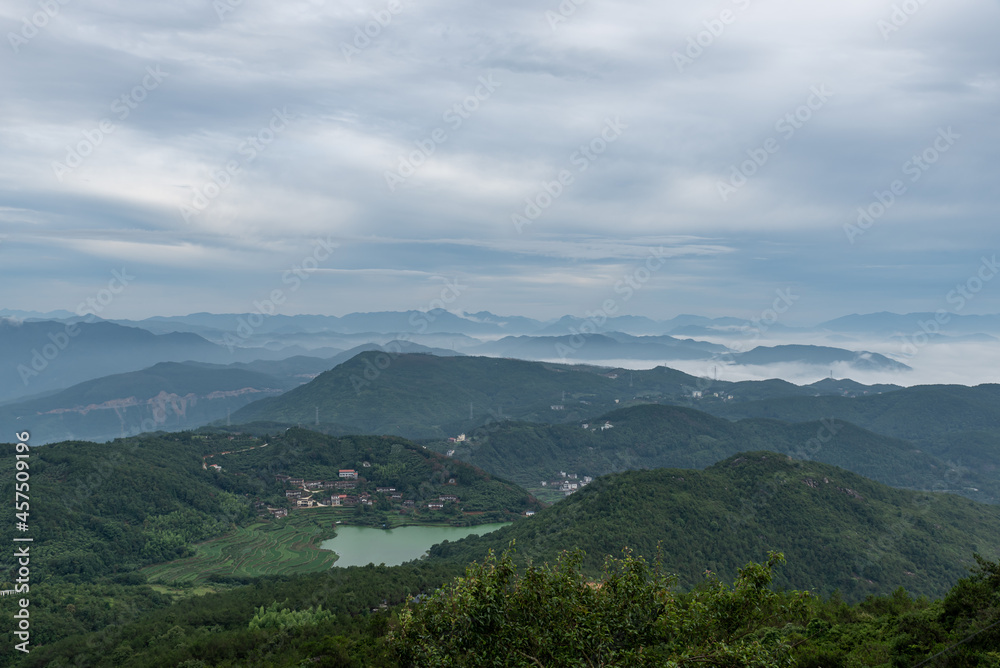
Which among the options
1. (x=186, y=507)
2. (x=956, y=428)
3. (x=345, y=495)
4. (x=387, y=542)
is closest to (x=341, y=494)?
(x=345, y=495)

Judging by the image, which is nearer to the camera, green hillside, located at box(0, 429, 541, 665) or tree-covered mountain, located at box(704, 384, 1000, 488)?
green hillside, located at box(0, 429, 541, 665)

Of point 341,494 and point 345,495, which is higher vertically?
point 341,494

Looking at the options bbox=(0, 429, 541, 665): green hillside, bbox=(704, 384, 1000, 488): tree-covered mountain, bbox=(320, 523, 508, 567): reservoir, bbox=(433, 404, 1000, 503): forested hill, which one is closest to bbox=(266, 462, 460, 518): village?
bbox=(0, 429, 541, 665): green hillside

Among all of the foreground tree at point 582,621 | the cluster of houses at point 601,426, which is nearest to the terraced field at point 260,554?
the foreground tree at point 582,621

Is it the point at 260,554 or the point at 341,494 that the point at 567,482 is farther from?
the point at 260,554

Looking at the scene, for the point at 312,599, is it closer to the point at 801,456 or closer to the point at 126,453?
the point at 126,453

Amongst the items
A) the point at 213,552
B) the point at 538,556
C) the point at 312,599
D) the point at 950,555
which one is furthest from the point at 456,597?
the point at 213,552

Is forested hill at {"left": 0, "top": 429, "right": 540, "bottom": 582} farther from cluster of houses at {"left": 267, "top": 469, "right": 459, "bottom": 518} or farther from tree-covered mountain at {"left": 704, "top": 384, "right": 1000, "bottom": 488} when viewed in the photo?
tree-covered mountain at {"left": 704, "top": 384, "right": 1000, "bottom": 488}
